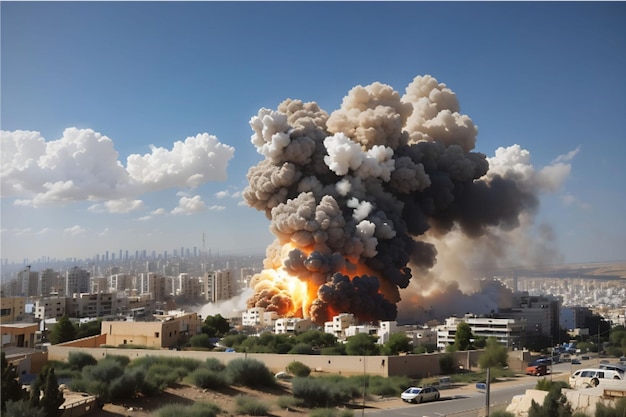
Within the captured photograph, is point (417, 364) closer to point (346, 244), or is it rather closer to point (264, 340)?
point (264, 340)

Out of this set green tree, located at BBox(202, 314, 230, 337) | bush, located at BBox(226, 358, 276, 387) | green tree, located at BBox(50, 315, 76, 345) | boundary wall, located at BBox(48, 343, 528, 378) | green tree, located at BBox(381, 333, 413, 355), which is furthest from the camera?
green tree, located at BBox(202, 314, 230, 337)

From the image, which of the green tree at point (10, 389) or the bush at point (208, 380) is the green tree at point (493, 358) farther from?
the green tree at point (10, 389)

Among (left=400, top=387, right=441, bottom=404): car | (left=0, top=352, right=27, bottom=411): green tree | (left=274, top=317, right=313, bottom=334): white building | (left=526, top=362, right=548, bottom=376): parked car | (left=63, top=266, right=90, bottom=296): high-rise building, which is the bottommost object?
(left=526, top=362, right=548, bottom=376): parked car

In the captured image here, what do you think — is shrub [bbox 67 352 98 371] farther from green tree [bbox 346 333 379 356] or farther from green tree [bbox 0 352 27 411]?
green tree [bbox 346 333 379 356]

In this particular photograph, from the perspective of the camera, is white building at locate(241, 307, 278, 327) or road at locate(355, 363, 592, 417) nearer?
road at locate(355, 363, 592, 417)

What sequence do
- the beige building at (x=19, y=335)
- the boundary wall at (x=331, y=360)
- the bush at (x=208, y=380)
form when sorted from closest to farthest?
the bush at (x=208, y=380), the boundary wall at (x=331, y=360), the beige building at (x=19, y=335)

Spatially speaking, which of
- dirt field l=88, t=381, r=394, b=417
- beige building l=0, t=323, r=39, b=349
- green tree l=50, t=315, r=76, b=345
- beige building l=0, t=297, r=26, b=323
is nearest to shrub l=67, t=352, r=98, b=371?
beige building l=0, t=323, r=39, b=349

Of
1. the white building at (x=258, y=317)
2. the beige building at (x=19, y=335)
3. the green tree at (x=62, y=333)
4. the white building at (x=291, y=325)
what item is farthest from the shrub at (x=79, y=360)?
the white building at (x=258, y=317)
